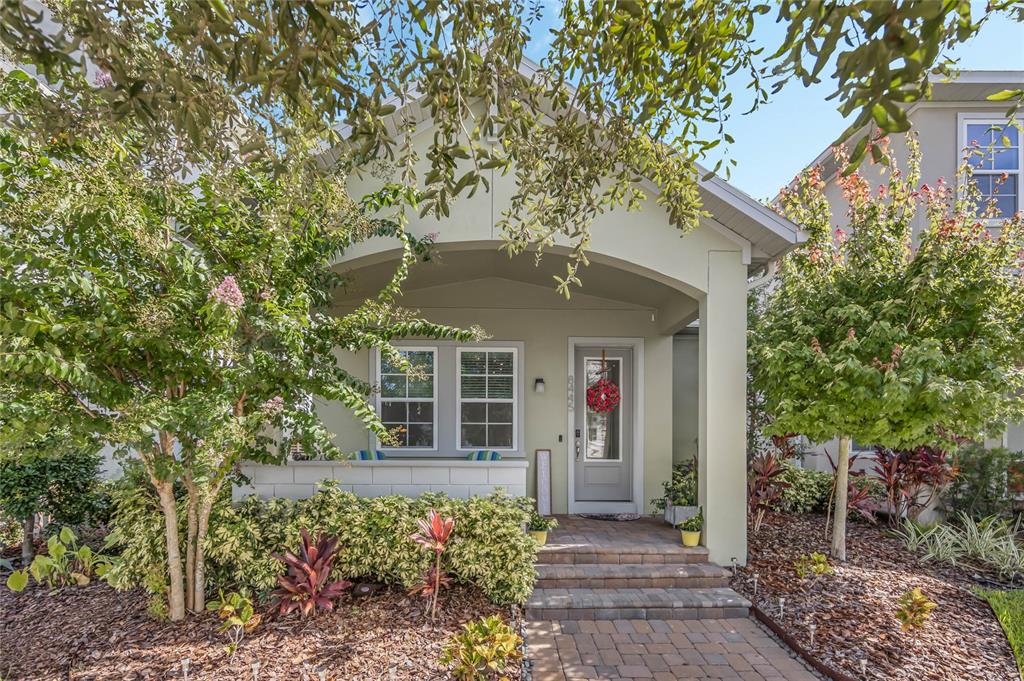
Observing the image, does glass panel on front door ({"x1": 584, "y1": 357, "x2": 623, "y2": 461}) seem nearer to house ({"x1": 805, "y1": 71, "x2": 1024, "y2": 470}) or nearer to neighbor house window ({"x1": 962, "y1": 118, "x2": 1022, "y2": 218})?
house ({"x1": 805, "y1": 71, "x2": 1024, "y2": 470})

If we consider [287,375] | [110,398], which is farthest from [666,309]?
[110,398]

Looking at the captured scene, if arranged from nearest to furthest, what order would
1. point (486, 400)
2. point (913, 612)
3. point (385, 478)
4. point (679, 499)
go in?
point (913, 612)
point (385, 478)
point (679, 499)
point (486, 400)

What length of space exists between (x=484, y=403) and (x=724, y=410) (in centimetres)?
334

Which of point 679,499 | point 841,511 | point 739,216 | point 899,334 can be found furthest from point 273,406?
point 841,511

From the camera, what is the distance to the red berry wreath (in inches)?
310

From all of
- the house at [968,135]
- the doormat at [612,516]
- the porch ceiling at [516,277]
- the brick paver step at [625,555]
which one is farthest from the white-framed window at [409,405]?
the house at [968,135]

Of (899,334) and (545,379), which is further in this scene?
(545,379)

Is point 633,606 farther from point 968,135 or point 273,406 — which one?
point 968,135

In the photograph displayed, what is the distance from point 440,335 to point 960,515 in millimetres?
7124

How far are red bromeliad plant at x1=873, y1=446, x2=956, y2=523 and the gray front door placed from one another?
10.6ft

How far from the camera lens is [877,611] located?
15.6ft

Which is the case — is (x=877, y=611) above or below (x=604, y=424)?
below

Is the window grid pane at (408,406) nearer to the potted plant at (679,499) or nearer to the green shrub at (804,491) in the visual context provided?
the potted plant at (679,499)

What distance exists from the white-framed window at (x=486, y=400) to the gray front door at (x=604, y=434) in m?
0.96
